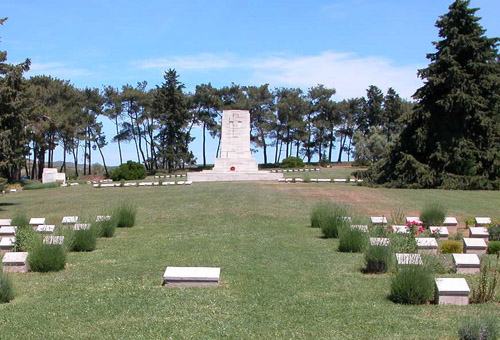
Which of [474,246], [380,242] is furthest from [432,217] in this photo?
[380,242]

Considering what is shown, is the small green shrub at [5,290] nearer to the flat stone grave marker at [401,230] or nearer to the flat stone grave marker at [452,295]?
the flat stone grave marker at [452,295]

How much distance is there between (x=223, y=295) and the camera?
27.0 feet

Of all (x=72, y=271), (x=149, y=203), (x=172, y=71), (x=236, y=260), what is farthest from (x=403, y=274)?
(x=172, y=71)

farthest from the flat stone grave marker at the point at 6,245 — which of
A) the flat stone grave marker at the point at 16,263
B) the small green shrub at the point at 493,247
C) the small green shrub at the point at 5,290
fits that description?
the small green shrub at the point at 493,247

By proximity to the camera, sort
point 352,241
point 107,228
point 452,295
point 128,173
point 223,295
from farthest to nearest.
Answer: point 128,173, point 107,228, point 352,241, point 223,295, point 452,295

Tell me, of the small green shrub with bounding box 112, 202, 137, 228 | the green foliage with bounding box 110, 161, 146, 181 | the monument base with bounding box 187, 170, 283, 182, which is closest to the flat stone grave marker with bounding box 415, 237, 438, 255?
the small green shrub with bounding box 112, 202, 137, 228

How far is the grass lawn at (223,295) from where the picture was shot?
21.9 feet

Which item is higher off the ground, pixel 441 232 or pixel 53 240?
pixel 53 240

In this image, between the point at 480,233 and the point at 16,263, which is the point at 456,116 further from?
the point at 16,263

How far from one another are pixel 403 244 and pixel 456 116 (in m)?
21.6

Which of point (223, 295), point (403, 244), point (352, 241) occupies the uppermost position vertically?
point (403, 244)

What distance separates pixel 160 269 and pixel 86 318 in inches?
125

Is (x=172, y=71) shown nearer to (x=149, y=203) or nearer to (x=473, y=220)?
(x=149, y=203)

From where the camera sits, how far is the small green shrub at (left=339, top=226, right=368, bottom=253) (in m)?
12.2
